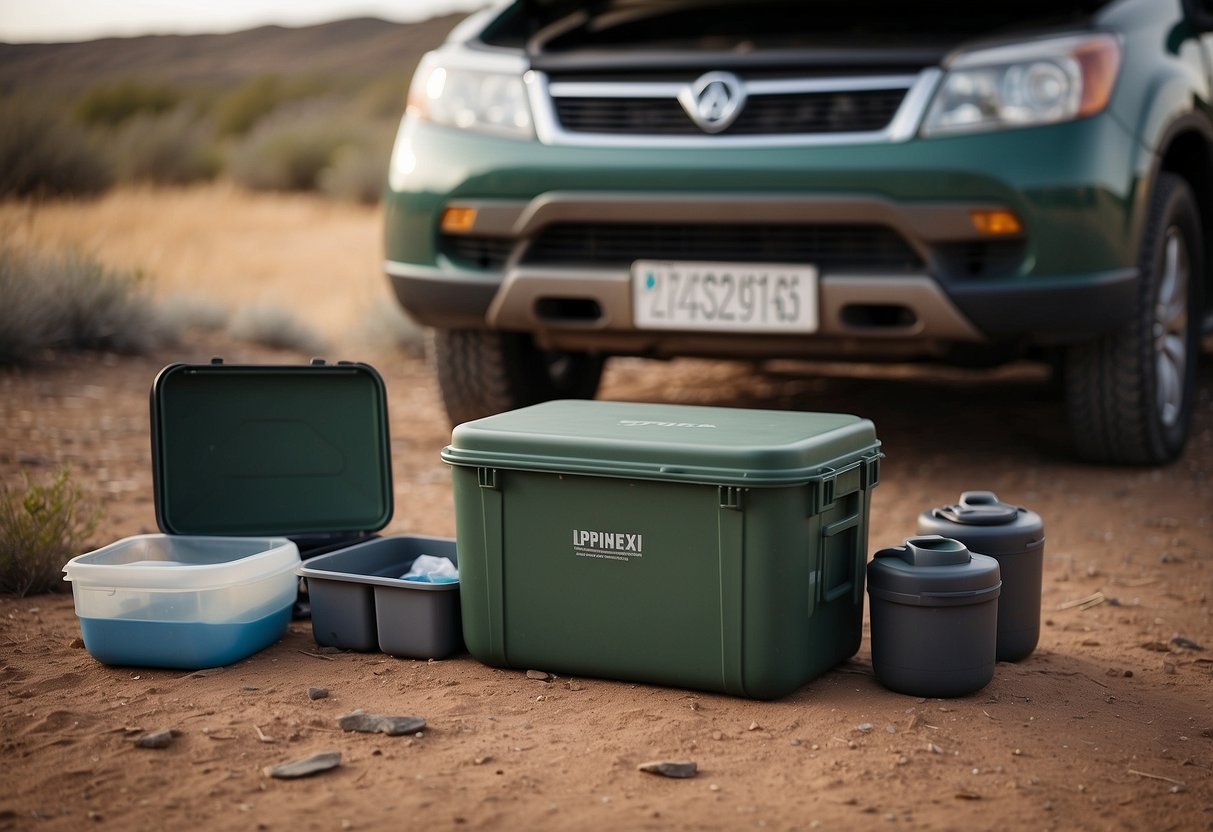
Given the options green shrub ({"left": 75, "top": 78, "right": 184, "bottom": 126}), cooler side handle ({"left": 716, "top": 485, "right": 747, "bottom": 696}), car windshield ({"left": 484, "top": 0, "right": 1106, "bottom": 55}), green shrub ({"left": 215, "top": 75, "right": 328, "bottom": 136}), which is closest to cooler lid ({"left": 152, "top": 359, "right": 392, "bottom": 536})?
cooler side handle ({"left": 716, "top": 485, "right": 747, "bottom": 696})

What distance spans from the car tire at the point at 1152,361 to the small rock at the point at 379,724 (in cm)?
255

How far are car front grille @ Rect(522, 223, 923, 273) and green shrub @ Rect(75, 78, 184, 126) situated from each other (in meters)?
23.3

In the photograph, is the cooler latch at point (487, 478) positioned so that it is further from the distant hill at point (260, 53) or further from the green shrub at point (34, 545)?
the distant hill at point (260, 53)

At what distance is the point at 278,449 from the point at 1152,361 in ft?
8.44

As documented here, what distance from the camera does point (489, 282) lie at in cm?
441

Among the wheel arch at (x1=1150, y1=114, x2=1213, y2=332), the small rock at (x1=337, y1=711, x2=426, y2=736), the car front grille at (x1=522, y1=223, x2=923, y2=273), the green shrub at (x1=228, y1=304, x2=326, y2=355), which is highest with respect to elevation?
the wheel arch at (x1=1150, y1=114, x2=1213, y2=332)

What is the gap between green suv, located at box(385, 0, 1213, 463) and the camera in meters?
4.00

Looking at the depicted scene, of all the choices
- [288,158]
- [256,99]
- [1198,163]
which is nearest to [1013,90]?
[1198,163]

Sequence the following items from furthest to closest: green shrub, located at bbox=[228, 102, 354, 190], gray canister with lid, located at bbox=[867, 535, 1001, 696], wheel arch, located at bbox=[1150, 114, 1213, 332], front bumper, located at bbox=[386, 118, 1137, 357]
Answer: green shrub, located at bbox=[228, 102, 354, 190] < wheel arch, located at bbox=[1150, 114, 1213, 332] < front bumper, located at bbox=[386, 118, 1137, 357] < gray canister with lid, located at bbox=[867, 535, 1001, 696]

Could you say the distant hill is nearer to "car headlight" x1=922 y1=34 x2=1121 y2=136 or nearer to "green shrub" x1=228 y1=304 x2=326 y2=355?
"green shrub" x1=228 y1=304 x2=326 y2=355

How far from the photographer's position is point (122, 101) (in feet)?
89.2

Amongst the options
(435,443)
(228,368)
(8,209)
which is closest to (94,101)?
(8,209)

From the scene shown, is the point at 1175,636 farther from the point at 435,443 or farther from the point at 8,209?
the point at 8,209

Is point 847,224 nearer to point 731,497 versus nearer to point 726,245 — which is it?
point 726,245
